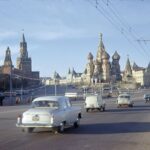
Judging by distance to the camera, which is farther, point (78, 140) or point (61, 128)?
point (61, 128)

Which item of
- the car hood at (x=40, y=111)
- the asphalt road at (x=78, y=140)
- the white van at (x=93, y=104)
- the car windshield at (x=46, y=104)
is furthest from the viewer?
the white van at (x=93, y=104)

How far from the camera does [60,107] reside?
21062 millimetres

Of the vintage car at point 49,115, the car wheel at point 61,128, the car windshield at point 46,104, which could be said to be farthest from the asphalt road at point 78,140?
the car windshield at point 46,104

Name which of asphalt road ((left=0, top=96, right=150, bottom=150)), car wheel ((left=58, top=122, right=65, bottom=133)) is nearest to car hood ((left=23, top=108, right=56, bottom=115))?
car wheel ((left=58, top=122, right=65, bottom=133))

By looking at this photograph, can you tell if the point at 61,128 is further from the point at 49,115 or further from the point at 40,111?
the point at 40,111

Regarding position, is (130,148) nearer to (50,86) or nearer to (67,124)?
(67,124)

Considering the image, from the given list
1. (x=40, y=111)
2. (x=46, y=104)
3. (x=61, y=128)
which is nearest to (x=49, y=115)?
(x=40, y=111)

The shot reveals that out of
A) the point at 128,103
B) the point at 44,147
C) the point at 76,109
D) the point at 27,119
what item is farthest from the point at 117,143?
the point at 128,103

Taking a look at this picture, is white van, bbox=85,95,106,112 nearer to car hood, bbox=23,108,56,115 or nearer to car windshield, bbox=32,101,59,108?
car windshield, bbox=32,101,59,108

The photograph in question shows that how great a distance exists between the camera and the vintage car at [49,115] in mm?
19766

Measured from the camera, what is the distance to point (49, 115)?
19719 millimetres

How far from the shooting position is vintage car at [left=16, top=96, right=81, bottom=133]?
19.8 metres

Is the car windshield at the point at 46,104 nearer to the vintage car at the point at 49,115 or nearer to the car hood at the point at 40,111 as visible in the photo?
the vintage car at the point at 49,115

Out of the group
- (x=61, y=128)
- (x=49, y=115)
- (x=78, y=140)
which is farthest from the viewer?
(x=61, y=128)
